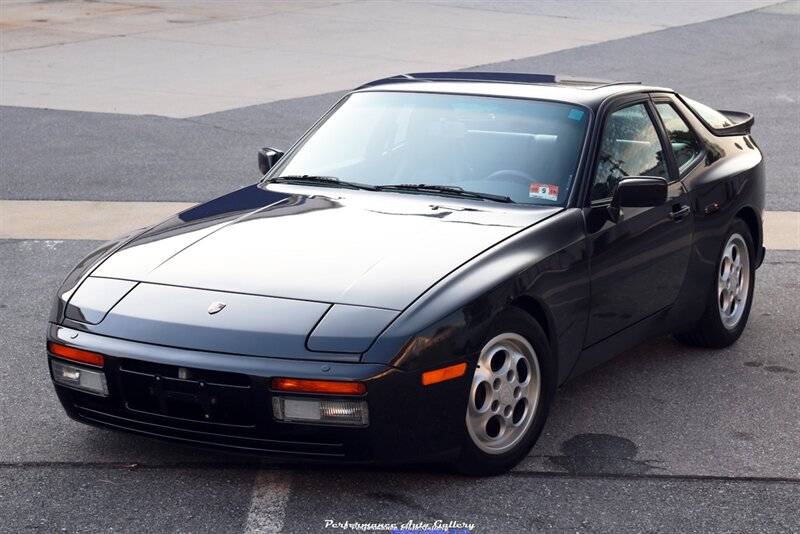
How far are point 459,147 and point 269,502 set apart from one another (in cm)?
191

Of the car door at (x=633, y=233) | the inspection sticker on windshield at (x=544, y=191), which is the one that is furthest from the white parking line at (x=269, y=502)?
the inspection sticker on windshield at (x=544, y=191)

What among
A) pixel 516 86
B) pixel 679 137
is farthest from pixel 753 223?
pixel 516 86

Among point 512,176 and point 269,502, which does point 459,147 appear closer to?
point 512,176

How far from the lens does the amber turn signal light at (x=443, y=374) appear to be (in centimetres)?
423

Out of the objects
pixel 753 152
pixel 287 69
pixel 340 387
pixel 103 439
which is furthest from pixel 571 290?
pixel 287 69

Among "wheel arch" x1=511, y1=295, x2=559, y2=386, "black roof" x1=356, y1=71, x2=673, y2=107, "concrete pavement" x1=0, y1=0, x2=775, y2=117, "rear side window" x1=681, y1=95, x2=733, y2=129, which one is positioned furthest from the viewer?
"concrete pavement" x1=0, y1=0, x2=775, y2=117

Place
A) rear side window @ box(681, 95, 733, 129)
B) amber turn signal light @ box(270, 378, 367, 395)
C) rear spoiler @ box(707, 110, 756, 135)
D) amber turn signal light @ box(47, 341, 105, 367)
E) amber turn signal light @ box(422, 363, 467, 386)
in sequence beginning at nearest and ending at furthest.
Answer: amber turn signal light @ box(270, 378, 367, 395), amber turn signal light @ box(422, 363, 467, 386), amber turn signal light @ box(47, 341, 105, 367), rear side window @ box(681, 95, 733, 129), rear spoiler @ box(707, 110, 756, 135)

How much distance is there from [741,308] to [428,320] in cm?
283

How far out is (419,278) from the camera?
175 inches

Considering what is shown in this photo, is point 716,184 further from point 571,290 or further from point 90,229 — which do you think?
point 90,229

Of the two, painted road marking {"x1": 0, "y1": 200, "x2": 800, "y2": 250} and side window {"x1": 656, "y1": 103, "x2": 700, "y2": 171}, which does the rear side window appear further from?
painted road marking {"x1": 0, "y1": 200, "x2": 800, "y2": 250}

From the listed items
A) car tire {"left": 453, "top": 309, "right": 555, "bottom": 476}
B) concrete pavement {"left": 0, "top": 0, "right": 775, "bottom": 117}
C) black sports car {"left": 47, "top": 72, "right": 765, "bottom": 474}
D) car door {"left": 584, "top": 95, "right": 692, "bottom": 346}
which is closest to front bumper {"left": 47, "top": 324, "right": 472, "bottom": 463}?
black sports car {"left": 47, "top": 72, "right": 765, "bottom": 474}

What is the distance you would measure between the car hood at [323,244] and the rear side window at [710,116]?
175cm

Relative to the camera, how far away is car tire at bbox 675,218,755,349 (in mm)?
6238
